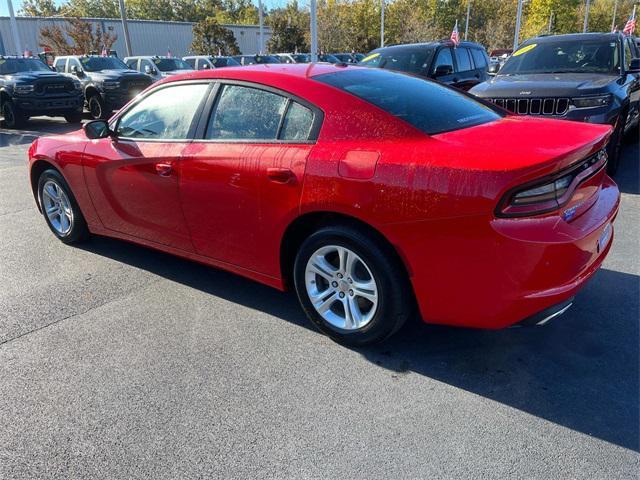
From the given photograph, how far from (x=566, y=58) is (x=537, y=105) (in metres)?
1.95

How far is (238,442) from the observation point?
7.98ft

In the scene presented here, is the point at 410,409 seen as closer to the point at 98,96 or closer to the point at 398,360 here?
the point at 398,360

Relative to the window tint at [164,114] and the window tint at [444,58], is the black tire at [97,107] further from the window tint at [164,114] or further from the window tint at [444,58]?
the window tint at [164,114]

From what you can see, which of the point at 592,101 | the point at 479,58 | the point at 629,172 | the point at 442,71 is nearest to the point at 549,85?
the point at 592,101

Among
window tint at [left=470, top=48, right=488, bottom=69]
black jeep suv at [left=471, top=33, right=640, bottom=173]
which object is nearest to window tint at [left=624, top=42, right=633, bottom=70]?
black jeep suv at [left=471, top=33, right=640, bottom=173]

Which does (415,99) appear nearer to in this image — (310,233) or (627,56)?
(310,233)

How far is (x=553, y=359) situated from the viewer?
2.97 m

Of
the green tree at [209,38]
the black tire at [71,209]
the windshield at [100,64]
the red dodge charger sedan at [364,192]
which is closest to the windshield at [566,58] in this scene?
the red dodge charger sedan at [364,192]

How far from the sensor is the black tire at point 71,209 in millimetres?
4734

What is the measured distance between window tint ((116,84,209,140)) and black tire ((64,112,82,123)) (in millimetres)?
12117

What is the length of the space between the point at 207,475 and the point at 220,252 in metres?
1.66

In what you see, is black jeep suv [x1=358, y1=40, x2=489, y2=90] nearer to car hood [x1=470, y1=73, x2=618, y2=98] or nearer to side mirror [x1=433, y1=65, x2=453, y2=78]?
side mirror [x1=433, y1=65, x2=453, y2=78]

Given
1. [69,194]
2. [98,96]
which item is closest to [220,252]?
[69,194]

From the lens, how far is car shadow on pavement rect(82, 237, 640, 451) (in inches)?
101
